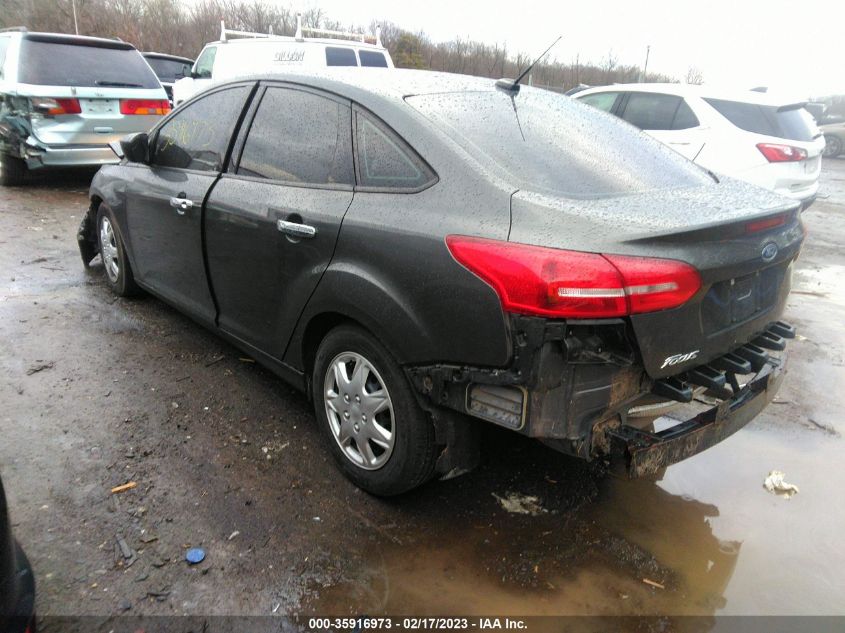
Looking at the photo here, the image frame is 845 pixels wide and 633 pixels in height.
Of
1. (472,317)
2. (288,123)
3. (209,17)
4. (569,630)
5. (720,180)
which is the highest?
(209,17)

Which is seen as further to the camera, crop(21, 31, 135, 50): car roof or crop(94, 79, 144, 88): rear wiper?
crop(94, 79, 144, 88): rear wiper

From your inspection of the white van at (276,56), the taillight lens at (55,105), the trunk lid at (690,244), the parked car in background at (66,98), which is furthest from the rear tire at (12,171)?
the trunk lid at (690,244)

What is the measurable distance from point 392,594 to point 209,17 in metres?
32.1

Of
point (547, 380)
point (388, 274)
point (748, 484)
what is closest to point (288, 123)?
point (388, 274)

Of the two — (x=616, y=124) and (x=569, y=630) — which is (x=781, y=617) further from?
(x=616, y=124)

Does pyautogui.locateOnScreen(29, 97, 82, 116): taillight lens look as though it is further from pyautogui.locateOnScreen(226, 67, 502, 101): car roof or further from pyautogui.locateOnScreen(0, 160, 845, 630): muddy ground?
pyautogui.locateOnScreen(226, 67, 502, 101): car roof

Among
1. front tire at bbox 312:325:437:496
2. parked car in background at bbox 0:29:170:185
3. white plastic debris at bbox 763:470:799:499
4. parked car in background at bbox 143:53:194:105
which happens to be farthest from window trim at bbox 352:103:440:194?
parked car in background at bbox 143:53:194:105

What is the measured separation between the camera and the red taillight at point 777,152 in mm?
6633

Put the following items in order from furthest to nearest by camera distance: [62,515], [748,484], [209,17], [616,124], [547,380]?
[209,17], [616,124], [748,484], [62,515], [547,380]

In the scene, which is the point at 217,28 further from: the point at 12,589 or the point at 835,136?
the point at 12,589

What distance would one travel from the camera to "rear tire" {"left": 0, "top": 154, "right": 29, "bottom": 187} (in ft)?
28.5

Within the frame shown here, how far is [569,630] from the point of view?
218 cm

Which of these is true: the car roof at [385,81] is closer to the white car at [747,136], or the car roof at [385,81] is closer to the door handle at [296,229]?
the door handle at [296,229]

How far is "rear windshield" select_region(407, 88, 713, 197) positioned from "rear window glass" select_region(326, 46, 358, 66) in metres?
9.10
